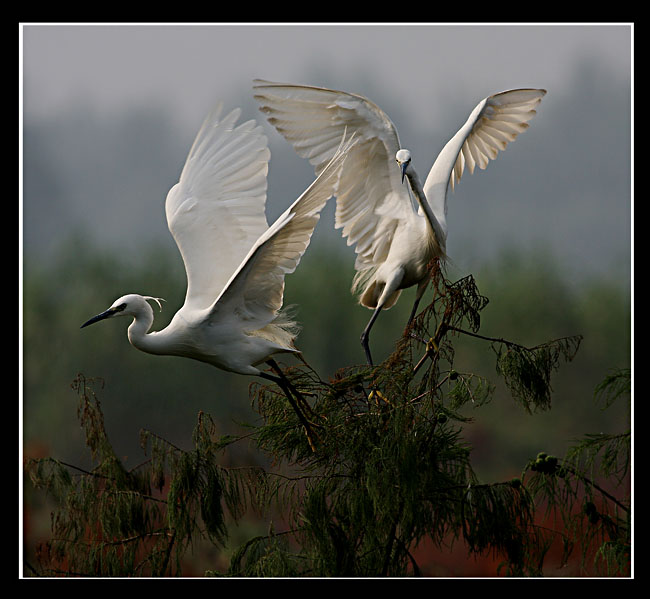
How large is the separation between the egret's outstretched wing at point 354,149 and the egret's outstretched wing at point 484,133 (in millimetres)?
150

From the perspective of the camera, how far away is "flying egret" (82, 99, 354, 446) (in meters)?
1.63

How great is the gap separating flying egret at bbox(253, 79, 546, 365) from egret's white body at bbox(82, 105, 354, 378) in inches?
5.5

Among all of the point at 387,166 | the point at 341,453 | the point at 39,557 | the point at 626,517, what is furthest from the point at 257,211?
the point at 626,517

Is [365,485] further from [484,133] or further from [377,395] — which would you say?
[484,133]

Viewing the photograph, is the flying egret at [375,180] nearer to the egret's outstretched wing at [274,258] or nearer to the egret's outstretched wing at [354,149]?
the egret's outstretched wing at [354,149]

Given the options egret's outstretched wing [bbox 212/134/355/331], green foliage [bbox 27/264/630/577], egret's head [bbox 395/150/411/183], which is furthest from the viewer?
egret's head [bbox 395/150/411/183]

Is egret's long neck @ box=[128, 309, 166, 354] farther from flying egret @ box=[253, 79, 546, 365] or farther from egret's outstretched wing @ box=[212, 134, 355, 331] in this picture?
flying egret @ box=[253, 79, 546, 365]

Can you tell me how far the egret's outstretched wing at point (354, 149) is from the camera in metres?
2.11

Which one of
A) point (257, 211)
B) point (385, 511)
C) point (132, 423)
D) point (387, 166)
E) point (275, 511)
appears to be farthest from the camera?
point (132, 423)

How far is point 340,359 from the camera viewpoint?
4.74 meters

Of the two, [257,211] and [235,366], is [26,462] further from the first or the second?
[257,211]

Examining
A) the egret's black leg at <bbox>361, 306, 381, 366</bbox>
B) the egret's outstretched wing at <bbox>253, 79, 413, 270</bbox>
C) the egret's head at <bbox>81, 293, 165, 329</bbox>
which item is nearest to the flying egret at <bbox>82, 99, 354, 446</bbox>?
the egret's head at <bbox>81, 293, 165, 329</bbox>

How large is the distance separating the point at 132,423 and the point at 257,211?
273 centimetres

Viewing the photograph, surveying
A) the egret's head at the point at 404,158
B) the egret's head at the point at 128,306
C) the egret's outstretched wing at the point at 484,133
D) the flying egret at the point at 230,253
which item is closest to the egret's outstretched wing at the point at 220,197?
the flying egret at the point at 230,253
